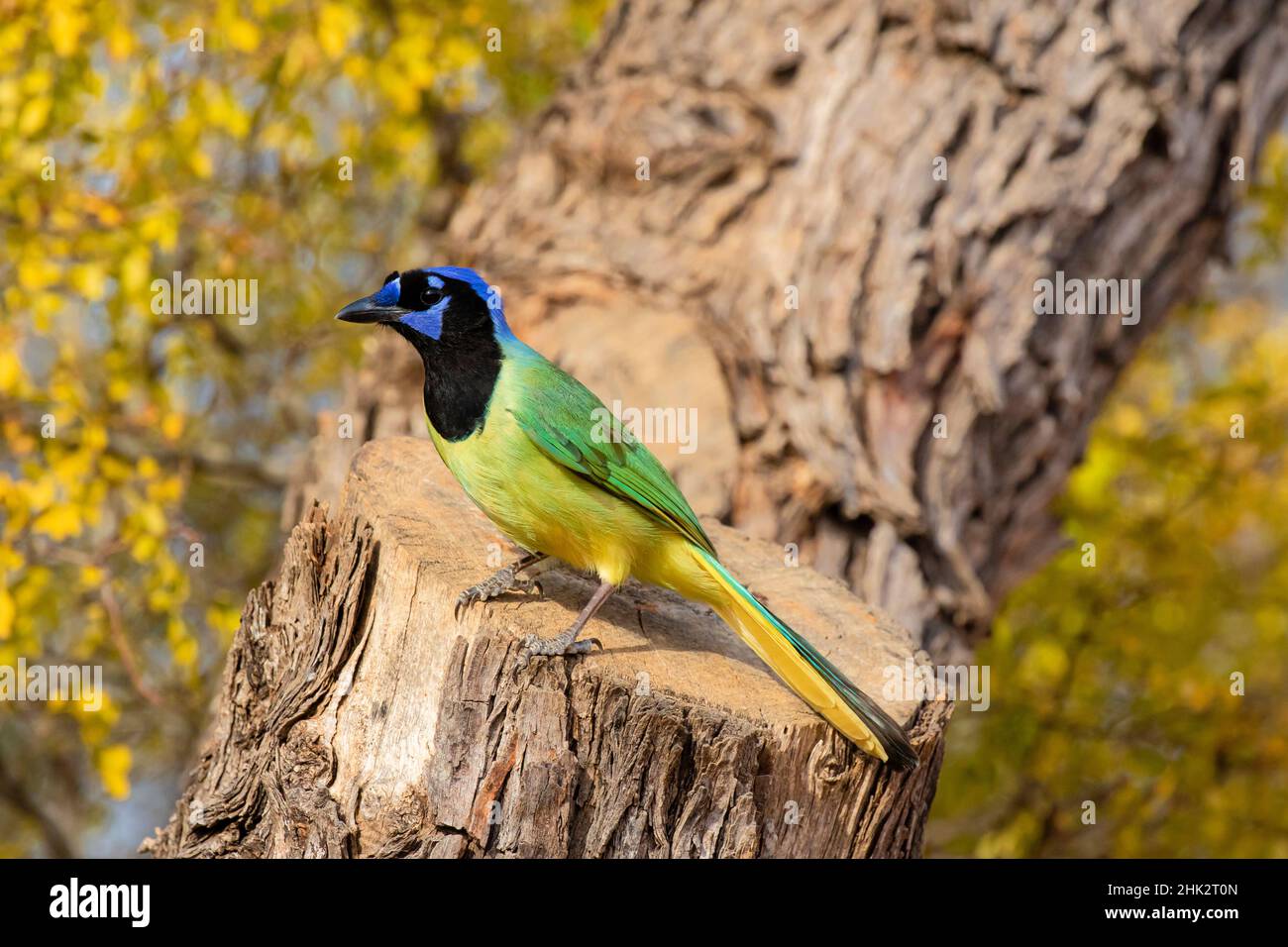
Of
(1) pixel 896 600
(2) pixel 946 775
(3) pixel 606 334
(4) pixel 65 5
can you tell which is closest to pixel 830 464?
(1) pixel 896 600

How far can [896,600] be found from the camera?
15.9 feet

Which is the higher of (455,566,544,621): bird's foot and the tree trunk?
the tree trunk

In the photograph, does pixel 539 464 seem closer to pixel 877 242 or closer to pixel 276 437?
pixel 877 242

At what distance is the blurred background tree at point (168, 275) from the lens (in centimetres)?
540

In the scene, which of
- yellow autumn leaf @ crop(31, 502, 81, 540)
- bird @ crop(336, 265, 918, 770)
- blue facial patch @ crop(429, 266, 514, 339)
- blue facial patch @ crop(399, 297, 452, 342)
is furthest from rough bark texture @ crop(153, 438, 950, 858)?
yellow autumn leaf @ crop(31, 502, 81, 540)

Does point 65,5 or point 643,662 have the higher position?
point 65,5

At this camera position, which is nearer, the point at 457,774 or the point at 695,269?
the point at 457,774

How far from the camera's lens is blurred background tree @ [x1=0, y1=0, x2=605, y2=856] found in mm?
5404

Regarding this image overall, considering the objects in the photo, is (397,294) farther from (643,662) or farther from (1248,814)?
(1248,814)

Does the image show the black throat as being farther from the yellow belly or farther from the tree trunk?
the tree trunk

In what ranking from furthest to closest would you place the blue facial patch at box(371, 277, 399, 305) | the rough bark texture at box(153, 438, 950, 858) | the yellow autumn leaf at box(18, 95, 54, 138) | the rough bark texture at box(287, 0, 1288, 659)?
the yellow autumn leaf at box(18, 95, 54, 138) < the rough bark texture at box(287, 0, 1288, 659) < the blue facial patch at box(371, 277, 399, 305) < the rough bark texture at box(153, 438, 950, 858)

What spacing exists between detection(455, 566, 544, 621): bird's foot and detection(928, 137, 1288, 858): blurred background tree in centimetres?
382

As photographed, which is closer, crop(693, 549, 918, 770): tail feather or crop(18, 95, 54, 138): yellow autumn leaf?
crop(693, 549, 918, 770): tail feather

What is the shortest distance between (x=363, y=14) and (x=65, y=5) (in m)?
2.11
